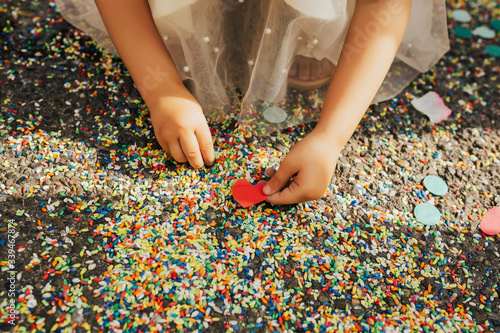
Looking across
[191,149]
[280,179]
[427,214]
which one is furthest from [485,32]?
[191,149]

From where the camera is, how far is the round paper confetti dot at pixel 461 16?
5.26 feet

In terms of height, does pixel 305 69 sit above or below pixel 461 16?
above

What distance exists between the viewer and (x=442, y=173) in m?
1.17

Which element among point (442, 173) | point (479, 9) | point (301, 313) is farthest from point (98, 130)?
point (479, 9)

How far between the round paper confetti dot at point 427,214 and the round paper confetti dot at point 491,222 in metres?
0.12

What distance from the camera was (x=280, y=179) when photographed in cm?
100

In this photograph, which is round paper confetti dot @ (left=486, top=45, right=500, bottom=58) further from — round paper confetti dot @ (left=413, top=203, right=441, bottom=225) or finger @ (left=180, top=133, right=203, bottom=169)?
finger @ (left=180, top=133, right=203, bottom=169)

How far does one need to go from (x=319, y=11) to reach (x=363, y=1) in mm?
120

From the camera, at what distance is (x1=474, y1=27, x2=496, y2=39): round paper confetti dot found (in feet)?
5.14

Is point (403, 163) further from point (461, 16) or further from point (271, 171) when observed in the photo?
point (461, 16)

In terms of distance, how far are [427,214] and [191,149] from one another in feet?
2.09

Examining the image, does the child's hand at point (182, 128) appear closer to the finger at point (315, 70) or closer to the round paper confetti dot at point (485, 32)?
the finger at point (315, 70)

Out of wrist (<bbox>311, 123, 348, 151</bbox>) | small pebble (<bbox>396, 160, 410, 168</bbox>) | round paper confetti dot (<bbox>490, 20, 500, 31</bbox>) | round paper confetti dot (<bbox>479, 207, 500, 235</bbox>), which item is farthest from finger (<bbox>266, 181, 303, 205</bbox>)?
round paper confetti dot (<bbox>490, 20, 500, 31</bbox>)

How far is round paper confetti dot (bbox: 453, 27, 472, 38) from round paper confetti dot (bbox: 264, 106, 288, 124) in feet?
2.76
